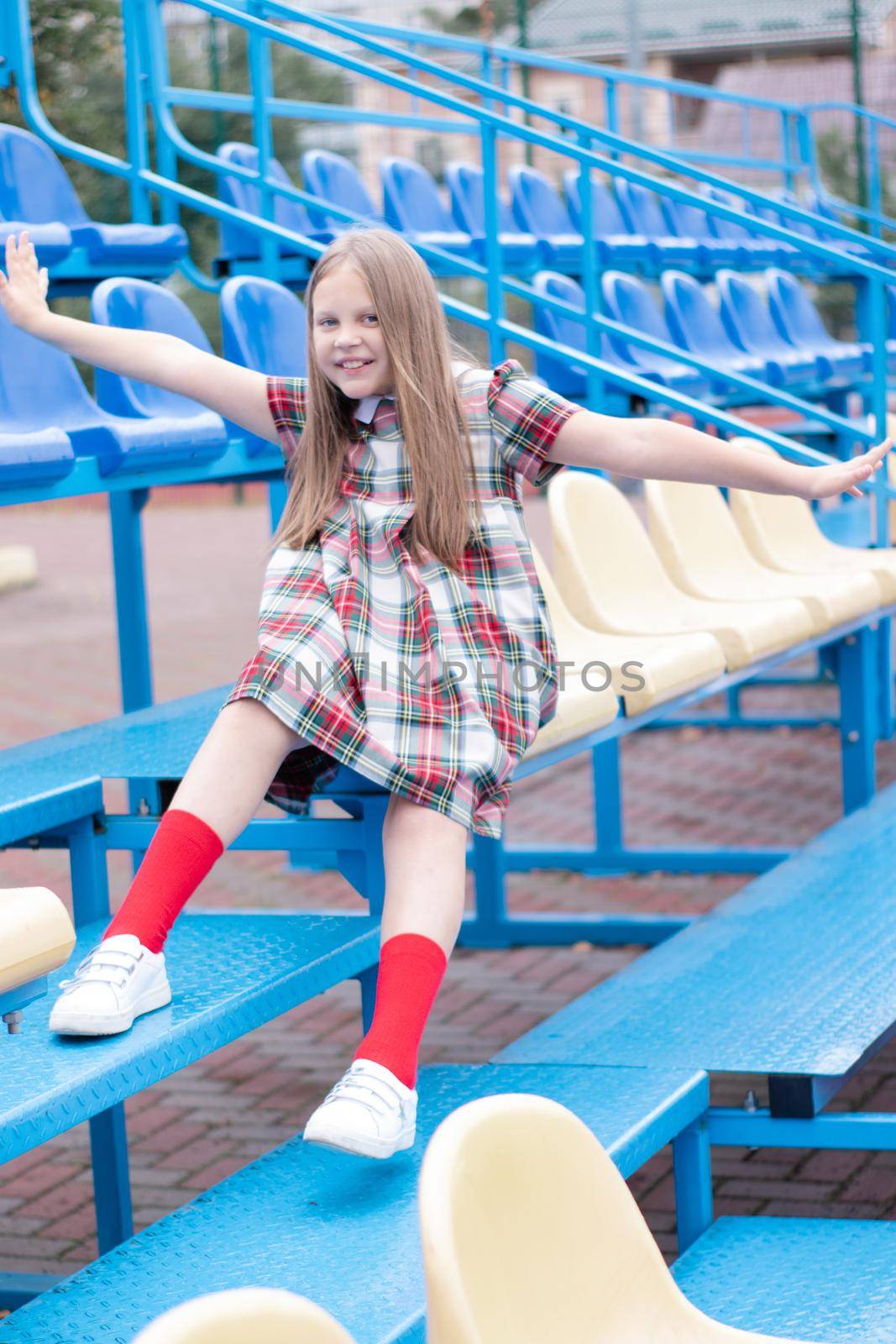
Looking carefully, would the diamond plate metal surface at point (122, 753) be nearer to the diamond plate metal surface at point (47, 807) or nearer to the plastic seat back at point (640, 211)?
the diamond plate metal surface at point (47, 807)

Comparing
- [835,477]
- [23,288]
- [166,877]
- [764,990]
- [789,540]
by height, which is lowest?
[764,990]

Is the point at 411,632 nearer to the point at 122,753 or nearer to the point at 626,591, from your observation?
the point at 122,753

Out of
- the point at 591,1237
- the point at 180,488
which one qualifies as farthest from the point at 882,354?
the point at 180,488

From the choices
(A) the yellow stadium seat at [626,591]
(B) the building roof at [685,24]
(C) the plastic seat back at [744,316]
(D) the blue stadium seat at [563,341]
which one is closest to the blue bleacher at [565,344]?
(D) the blue stadium seat at [563,341]

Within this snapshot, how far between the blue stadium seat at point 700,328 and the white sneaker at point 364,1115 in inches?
184

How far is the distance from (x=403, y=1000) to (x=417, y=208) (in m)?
5.78

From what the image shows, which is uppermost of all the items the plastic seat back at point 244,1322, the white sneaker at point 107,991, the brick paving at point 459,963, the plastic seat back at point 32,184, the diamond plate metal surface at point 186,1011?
the plastic seat back at point 32,184

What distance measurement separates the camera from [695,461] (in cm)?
257

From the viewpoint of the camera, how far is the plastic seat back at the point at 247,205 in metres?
5.37

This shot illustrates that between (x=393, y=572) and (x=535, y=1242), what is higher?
(x=393, y=572)

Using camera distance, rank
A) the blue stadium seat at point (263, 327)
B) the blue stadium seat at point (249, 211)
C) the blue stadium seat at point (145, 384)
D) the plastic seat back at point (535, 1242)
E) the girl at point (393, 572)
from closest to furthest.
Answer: the plastic seat back at point (535, 1242), the girl at point (393, 572), the blue stadium seat at point (145, 384), the blue stadium seat at point (263, 327), the blue stadium seat at point (249, 211)

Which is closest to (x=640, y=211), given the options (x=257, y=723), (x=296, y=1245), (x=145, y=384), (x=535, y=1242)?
(x=145, y=384)

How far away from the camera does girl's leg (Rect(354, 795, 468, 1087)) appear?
2.15 m

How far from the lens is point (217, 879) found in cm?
565
